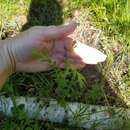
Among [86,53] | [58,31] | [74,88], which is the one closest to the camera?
[58,31]

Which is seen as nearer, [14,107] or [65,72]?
[65,72]

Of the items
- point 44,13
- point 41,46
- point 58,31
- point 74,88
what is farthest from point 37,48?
point 44,13

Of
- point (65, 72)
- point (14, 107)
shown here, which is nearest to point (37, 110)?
point (14, 107)

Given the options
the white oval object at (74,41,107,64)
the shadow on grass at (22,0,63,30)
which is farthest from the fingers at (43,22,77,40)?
the shadow on grass at (22,0,63,30)

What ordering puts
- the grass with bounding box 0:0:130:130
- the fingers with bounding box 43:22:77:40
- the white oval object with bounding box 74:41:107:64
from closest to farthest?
the fingers with bounding box 43:22:77:40 < the white oval object with bounding box 74:41:107:64 < the grass with bounding box 0:0:130:130

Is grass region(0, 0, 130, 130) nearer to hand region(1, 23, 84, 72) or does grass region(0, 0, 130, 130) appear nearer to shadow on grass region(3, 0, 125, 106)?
shadow on grass region(3, 0, 125, 106)

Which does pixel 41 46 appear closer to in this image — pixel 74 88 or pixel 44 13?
pixel 74 88

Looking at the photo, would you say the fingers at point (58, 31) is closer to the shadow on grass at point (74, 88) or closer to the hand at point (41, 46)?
the hand at point (41, 46)

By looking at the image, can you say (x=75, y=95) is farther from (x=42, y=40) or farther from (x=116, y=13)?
(x=116, y=13)
